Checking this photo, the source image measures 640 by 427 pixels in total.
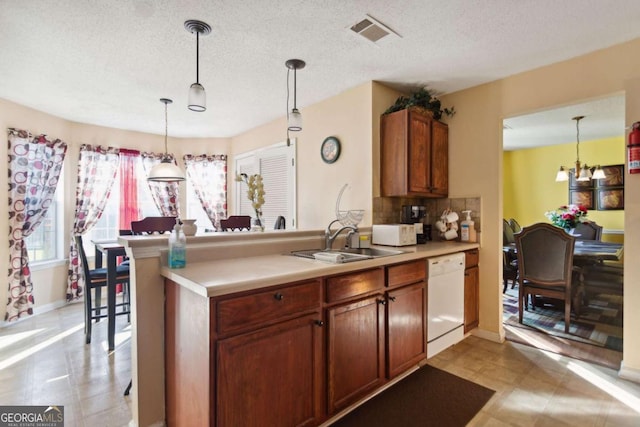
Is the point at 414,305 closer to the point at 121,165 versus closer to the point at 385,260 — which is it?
the point at 385,260

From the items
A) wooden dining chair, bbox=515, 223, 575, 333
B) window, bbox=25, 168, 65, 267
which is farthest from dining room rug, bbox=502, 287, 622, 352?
window, bbox=25, 168, 65, 267

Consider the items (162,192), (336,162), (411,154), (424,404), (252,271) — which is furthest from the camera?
(162,192)

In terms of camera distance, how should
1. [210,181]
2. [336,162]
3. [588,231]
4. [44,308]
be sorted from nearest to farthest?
[336,162] < [44,308] < [588,231] < [210,181]

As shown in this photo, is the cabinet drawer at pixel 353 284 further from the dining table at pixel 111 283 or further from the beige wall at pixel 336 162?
the dining table at pixel 111 283

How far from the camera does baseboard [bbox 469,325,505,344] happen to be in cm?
298

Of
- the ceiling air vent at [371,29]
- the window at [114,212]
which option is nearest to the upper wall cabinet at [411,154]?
the ceiling air vent at [371,29]

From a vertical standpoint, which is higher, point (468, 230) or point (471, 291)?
point (468, 230)

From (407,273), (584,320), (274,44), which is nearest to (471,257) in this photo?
(407,273)

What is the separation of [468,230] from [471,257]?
288 millimetres

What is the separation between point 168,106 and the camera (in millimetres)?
3797

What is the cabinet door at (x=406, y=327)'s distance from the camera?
2.14 m

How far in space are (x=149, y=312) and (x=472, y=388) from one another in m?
2.19

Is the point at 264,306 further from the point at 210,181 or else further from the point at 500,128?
the point at 210,181

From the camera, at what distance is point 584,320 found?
3494 millimetres
